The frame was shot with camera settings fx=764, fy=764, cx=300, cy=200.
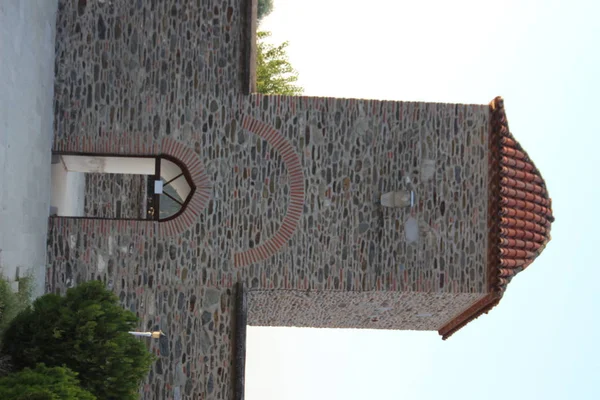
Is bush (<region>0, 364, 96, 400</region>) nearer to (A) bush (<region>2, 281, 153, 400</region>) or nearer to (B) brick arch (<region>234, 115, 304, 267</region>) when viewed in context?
(A) bush (<region>2, 281, 153, 400</region>)

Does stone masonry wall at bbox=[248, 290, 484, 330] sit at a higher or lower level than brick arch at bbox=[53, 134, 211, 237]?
lower

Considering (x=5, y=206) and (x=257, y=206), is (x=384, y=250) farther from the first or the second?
(x=5, y=206)

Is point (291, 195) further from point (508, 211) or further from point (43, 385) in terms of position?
point (43, 385)

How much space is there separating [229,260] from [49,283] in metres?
2.54

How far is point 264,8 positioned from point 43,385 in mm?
14614

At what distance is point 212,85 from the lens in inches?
442

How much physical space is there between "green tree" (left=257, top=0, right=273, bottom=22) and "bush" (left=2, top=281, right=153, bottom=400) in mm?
12861

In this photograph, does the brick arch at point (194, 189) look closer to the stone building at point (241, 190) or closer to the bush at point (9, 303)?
the stone building at point (241, 190)

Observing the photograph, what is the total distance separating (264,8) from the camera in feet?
65.8

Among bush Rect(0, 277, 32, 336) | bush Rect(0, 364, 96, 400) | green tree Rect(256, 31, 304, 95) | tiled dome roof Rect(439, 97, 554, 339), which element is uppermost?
green tree Rect(256, 31, 304, 95)

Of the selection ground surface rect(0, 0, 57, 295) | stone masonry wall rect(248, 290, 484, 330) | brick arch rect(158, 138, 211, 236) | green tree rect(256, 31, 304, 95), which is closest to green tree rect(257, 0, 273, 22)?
green tree rect(256, 31, 304, 95)

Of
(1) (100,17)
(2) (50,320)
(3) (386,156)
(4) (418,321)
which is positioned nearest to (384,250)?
(3) (386,156)

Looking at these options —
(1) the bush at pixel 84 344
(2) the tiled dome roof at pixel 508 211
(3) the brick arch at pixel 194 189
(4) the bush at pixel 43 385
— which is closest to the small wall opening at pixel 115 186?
(3) the brick arch at pixel 194 189

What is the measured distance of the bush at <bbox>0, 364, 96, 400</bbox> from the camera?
22.7ft
